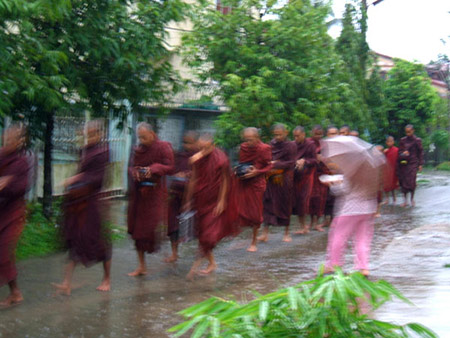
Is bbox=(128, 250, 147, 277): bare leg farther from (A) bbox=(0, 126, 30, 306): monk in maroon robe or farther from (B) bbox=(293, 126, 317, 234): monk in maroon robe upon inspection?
(B) bbox=(293, 126, 317, 234): monk in maroon robe

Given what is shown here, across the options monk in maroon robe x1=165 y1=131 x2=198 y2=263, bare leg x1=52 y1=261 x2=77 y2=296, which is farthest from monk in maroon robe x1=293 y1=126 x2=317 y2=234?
bare leg x1=52 y1=261 x2=77 y2=296

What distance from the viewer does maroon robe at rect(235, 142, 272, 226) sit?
9.38 meters

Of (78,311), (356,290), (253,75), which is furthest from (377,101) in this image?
(356,290)

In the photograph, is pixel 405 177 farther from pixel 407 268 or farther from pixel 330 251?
pixel 330 251

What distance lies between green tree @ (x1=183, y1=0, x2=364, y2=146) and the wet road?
316cm

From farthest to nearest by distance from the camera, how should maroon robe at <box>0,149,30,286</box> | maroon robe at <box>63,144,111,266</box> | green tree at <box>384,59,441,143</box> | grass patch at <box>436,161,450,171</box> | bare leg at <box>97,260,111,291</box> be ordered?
grass patch at <box>436,161,450,171</box>
green tree at <box>384,59,441,143</box>
bare leg at <box>97,260,111,291</box>
maroon robe at <box>63,144,111,266</box>
maroon robe at <box>0,149,30,286</box>

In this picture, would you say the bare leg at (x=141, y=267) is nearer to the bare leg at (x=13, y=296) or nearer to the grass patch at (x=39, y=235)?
the grass patch at (x=39, y=235)

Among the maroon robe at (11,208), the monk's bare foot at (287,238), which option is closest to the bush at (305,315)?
the maroon robe at (11,208)

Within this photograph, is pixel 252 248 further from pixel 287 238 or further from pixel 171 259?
pixel 171 259

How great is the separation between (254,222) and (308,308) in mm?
5627

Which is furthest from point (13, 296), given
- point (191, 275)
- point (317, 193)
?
point (317, 193)

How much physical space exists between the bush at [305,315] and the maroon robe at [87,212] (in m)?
3.08

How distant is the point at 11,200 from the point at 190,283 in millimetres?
2214

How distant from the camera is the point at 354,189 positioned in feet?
23.0
